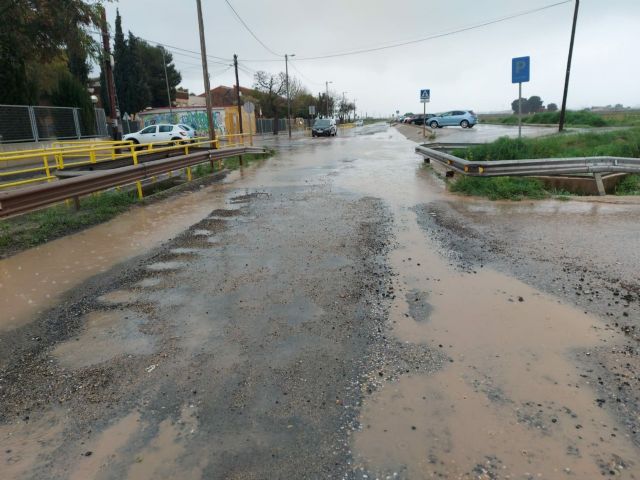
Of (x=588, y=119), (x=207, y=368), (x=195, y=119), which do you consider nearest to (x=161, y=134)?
(x=195, y=119)

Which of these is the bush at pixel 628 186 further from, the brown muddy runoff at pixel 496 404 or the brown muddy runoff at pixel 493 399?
the brown muddy runoff at pixel 496 404

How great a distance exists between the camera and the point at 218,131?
55188mm

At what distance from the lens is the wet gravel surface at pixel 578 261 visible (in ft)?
10.7

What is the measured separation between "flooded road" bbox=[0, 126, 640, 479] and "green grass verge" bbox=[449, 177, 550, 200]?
382cm

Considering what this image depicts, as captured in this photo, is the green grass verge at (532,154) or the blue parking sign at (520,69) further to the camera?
the blue parking sign at (520,69)

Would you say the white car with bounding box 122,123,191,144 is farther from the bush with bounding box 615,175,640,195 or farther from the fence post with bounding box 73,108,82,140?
the bush with bounding box 615,175,640,195

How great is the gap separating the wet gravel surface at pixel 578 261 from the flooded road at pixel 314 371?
5cm

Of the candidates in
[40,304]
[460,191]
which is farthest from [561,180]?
[40,304]

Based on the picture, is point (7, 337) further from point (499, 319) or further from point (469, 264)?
point (469, 264)

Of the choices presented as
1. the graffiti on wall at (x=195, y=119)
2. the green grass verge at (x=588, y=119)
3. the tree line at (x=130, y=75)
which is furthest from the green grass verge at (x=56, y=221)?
the tree line at (x=130, y=75)

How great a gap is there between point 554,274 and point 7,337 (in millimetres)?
5634

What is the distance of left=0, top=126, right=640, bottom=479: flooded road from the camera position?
2.58 metres

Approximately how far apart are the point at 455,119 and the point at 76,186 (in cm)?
3974

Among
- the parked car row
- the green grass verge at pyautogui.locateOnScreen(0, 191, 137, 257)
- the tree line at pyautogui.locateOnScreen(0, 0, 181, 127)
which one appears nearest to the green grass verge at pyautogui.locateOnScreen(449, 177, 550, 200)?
the green grass verge at pyautogui.locateOnScreen(0, 191, 137, 257)
